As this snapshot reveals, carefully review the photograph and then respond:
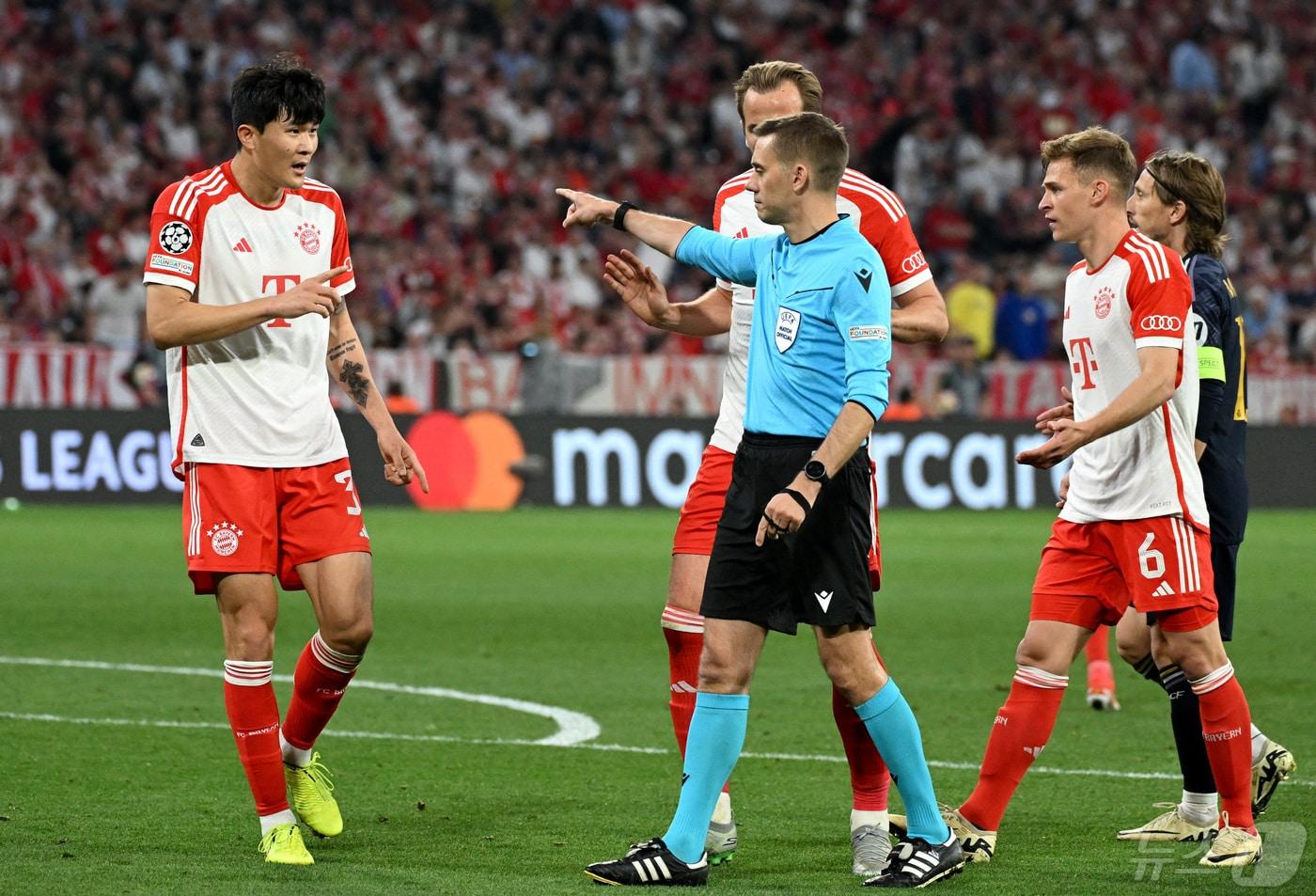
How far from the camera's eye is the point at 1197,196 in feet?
20.4

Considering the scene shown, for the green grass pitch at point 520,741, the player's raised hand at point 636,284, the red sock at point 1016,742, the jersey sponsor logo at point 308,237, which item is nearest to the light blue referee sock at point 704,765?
the green grass pitch at point 520,741

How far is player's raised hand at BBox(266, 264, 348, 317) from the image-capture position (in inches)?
218

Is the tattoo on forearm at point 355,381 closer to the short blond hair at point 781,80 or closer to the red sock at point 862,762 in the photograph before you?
the short blond hair at point 781,80

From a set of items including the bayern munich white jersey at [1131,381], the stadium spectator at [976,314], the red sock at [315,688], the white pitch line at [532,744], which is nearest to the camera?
the bayern munich white jersey at [1131,381]

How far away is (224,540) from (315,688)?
0.65m

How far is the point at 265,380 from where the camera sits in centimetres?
585

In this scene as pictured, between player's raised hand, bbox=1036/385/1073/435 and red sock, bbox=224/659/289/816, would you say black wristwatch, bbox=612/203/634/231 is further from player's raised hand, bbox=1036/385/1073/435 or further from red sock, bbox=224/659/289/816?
red sock, bbox=224/659/289/816

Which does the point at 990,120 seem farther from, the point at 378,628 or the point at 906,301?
the point at 906,301

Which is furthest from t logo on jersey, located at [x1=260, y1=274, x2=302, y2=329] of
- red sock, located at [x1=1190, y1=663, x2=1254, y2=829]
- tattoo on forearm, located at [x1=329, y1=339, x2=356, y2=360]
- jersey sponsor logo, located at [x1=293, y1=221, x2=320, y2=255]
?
red sock, located at [x1=1190, y1=663, x2=1254, y2=829]

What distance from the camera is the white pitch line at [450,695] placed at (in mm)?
7914

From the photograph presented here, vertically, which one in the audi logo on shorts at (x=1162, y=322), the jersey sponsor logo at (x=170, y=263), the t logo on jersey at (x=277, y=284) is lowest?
the audi logo on shorts at (x=1162, y=322)

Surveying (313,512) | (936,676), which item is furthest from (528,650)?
(313,512)

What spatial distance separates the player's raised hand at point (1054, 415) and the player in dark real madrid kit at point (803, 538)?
63cm

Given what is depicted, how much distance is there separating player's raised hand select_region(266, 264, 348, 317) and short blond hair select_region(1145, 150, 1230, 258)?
2.66 meters
